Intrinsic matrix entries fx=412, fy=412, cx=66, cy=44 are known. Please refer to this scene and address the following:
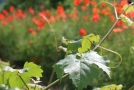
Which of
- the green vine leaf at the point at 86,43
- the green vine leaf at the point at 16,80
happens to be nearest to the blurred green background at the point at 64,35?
the green vine leaf at the point at 86,43

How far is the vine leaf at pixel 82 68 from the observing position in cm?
92

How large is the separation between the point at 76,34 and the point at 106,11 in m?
0.77

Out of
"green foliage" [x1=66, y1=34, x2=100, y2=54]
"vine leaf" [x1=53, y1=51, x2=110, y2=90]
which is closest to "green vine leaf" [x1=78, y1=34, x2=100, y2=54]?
"green foliage" [x1=66, y1=34, x2=100, y2=54]

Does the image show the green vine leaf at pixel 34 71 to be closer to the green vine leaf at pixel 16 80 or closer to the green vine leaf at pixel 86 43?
the green vine leaf at pixel 16 80

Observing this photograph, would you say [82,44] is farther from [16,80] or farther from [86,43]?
[16,80]

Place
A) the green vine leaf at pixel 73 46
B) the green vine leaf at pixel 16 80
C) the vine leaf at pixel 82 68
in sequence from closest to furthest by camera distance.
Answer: the vine leaf at pixel 82 68, the green vine leaf at pixel 16 80, the green vine leaf at pixel 73 46

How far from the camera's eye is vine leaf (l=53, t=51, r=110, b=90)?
92 cm

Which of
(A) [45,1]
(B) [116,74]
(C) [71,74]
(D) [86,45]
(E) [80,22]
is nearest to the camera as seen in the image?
(C) [71,74]

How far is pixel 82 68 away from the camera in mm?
933

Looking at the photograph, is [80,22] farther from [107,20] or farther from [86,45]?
[86,45]

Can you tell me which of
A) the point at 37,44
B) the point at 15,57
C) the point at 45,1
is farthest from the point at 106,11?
the point at 45,1

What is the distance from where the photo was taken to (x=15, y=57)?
318 inches

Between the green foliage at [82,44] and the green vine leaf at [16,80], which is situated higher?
the green foliage at [82,44]

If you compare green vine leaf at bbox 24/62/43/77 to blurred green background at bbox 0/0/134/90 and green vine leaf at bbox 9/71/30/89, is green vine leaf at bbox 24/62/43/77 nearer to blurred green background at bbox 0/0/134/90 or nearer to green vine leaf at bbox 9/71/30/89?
green vine leaf at bbox 9/71/30/89
